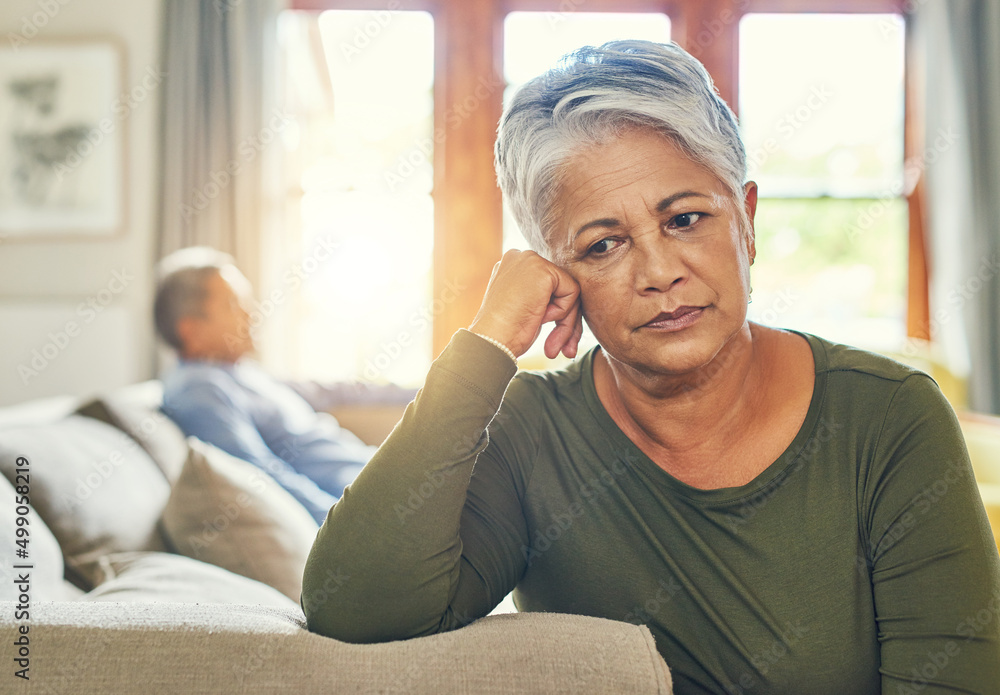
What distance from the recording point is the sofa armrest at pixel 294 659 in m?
0.61

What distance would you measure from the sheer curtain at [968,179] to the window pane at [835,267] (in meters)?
0.29

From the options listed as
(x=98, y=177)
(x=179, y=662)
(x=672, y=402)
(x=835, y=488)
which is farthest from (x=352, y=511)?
(x=98, y=177)

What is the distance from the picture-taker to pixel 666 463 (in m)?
0.92

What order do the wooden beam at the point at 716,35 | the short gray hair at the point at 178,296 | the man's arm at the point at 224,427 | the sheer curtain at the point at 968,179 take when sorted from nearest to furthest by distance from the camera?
the man's arm at the point at 224,427 → the short gray hair at the point at 178,296 → the sheer curtain at the point at 968,179 → the wooden beam at the point at 716,35

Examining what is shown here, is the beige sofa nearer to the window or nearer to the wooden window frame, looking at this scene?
the wooden window frame

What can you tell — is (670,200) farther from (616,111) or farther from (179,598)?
(179,598)

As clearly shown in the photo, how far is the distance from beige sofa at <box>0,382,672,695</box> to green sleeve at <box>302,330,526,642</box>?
34mm

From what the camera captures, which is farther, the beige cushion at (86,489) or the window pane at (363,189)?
the window pane at (363,189)

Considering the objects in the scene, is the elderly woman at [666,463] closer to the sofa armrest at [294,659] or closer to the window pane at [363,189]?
the sofa armrest at [294,659]

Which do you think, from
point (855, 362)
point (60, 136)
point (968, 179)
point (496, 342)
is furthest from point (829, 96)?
point (60, 136)

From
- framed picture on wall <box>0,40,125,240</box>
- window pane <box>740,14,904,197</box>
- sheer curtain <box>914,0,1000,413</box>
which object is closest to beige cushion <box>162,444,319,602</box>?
framed picture on wall <box>0,40,125,240</box>

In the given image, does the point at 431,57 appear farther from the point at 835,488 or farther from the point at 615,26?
the point at 835,488

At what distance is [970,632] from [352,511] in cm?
63

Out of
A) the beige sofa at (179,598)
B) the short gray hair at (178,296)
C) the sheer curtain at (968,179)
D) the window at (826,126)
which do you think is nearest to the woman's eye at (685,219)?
the beige sofa at (179,598)
